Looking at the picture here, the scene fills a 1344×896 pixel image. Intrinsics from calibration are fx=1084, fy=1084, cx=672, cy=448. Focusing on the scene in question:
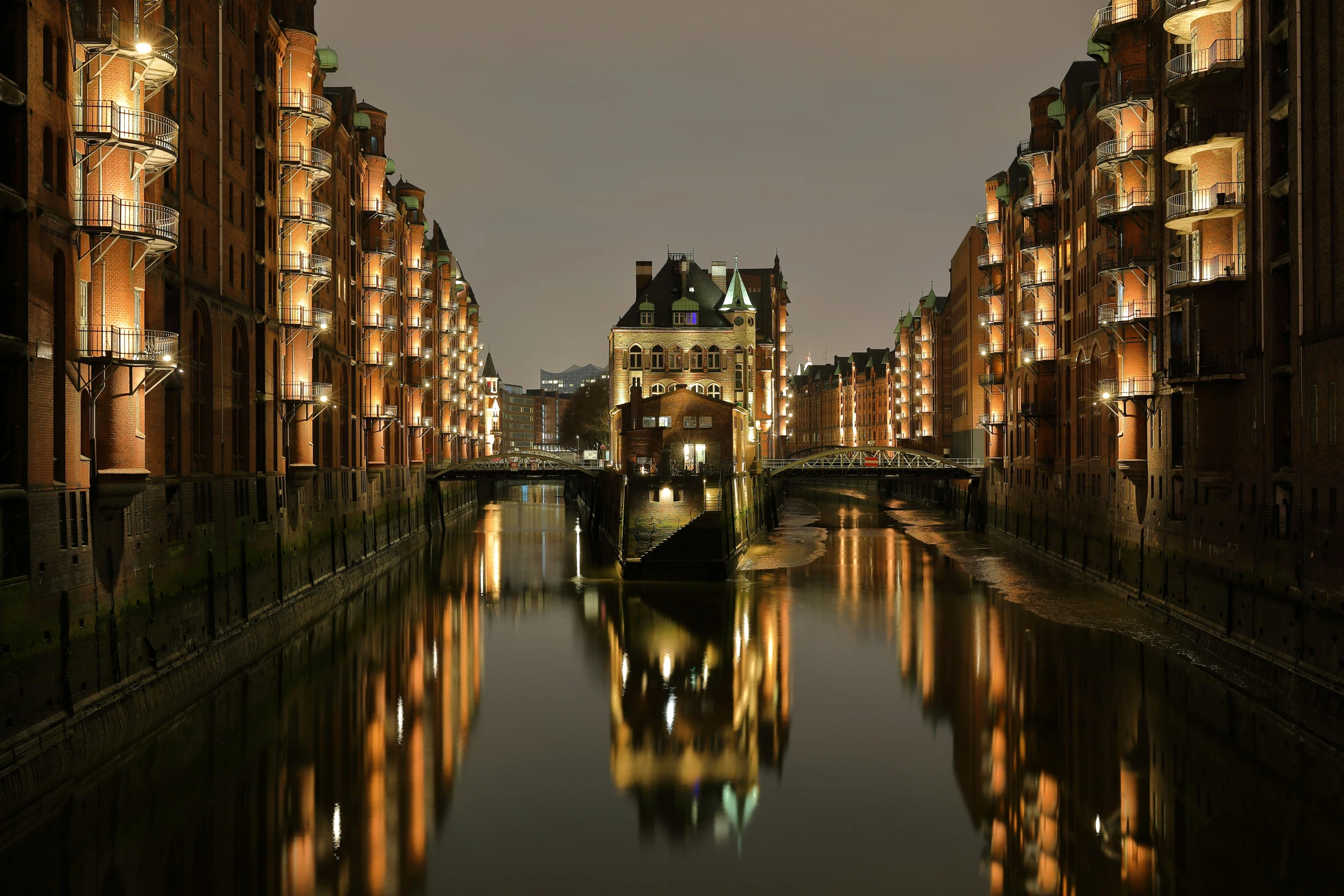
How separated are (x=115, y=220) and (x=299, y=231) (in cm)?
1808

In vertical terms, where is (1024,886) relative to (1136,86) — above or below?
below

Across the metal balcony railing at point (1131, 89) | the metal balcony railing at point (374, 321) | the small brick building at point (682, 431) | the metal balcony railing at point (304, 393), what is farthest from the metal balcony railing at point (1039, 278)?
the metal balcony railing at point (304, 393)

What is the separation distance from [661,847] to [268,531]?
69.6ft

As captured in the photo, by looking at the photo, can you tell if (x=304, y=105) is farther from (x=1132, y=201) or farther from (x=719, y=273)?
(x=719, y=273)

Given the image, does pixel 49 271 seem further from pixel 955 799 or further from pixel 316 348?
pixel 316 348

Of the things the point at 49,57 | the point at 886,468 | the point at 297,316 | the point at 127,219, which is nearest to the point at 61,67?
the point at 49,57

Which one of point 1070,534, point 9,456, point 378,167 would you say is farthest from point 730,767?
point 378,167

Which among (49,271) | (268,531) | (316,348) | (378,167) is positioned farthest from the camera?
(378,167)

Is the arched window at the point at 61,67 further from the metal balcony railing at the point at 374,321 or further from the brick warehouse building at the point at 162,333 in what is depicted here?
the metal balcony railing at the point at 374,321

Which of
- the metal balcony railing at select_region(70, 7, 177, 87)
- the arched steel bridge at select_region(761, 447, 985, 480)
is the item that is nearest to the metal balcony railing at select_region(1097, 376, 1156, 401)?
the metal balcony railing at select_region(70, 7, 177, 87)

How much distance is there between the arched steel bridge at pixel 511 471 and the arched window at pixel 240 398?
37.3m

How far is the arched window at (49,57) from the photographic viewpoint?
19844 mm

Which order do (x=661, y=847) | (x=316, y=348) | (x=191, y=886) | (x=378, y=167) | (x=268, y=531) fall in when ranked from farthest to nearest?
1. (x=378, y=167)
2. (x=316, y=348)
3. (x=268, y=531)
4. (x=661, y=847)
5. (x=191, y=886)

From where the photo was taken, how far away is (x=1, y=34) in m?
18.8
